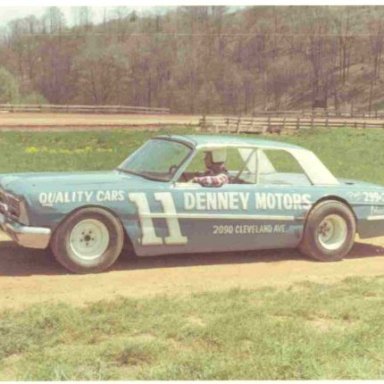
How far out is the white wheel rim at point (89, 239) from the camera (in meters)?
6.49

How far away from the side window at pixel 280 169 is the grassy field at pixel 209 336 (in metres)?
1.62

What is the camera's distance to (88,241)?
21.6 feet

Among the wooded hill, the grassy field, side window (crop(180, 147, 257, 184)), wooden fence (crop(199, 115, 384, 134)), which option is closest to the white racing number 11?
side window (crop(180, 147, 257, 184))

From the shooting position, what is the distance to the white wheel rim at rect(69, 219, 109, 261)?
6.49m

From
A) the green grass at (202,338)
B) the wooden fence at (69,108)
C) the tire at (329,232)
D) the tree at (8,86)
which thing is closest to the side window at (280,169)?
the tire at (329,232)

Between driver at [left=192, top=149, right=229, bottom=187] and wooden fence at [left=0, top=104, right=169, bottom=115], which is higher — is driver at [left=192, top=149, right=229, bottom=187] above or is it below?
above

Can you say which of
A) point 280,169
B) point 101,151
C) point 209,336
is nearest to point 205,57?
point 101,151

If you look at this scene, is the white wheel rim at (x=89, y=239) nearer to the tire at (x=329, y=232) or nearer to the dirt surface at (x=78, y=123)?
the tire at (x=329, y=232)

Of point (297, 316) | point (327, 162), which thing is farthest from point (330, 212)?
point (327, 162)

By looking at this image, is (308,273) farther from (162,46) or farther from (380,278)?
(162,46)

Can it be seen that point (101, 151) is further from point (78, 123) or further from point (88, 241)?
point (88, 241)

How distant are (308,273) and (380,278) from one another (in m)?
0.71

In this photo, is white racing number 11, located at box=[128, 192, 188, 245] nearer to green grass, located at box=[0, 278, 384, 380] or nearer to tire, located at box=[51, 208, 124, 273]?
tire, located at box=[51, 208, 124, 273]

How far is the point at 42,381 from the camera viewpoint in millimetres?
3621
